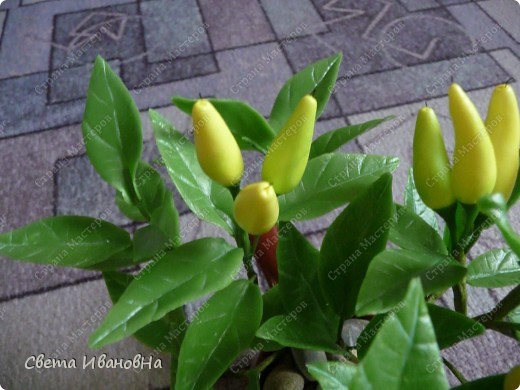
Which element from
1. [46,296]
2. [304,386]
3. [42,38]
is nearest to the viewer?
[304,386]

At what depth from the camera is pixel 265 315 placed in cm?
37

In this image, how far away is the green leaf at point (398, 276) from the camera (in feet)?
0.91

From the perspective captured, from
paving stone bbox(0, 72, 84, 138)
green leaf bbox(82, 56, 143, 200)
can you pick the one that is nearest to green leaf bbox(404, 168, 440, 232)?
green leaf bbox(82, 56, 143, 200)

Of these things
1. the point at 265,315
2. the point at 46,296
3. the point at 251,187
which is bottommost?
the point at 46,296

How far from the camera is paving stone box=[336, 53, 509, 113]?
0.99m

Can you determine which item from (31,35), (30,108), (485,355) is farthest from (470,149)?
(31,35)

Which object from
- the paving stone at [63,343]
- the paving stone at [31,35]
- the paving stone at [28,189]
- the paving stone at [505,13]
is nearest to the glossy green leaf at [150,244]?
the paving stone at [63,343]

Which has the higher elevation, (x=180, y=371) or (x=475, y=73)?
(x=180, y=371)

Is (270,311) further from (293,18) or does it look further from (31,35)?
(31,35)

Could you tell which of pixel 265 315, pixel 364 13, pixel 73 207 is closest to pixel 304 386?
pixel 265 315

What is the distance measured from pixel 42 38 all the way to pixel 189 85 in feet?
1.30

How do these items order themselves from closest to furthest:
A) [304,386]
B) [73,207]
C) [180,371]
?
1. [180,371]
2. [304,386]
3. [73,207]

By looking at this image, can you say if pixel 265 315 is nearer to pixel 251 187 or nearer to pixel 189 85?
pixel 251 187

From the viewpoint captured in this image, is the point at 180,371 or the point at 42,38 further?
the point at 42,38
